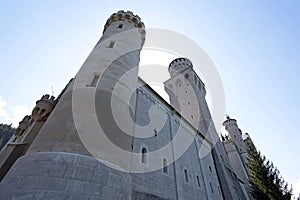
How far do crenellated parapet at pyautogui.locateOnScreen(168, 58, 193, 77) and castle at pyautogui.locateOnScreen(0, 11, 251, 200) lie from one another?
15.9m

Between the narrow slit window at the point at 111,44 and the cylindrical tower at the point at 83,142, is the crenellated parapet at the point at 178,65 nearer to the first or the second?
the narrow slit window at the point at 111,44

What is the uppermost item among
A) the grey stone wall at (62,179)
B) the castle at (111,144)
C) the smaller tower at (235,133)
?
the smaller tower at (235,133)

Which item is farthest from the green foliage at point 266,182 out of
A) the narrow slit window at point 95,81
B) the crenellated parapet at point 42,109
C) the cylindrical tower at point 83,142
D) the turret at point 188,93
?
the crenellated parapet at point 42,109

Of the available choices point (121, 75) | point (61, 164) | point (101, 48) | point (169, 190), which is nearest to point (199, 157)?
point (169, 190)

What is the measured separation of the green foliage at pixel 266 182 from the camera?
11719 mm

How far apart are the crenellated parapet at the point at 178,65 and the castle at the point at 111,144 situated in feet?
52.2

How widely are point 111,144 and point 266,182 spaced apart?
44.7ft

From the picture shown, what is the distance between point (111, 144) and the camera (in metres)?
5.12

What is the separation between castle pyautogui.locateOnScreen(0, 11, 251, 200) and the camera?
3926 mm

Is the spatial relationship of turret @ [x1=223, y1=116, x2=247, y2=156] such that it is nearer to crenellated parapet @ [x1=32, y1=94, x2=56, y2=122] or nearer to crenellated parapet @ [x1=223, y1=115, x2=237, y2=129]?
crenellated parapet @ [x1=223, y1=115, x2=237, y2=129]

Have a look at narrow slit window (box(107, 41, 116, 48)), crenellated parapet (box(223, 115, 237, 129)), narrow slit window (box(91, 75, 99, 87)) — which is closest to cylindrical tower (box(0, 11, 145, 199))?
narrow slit window (box(91, 75, 99, 87))

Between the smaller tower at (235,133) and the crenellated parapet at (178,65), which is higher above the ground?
the crenellated parapet at (178,65)

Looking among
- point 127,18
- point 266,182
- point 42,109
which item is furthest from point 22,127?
point 266,182

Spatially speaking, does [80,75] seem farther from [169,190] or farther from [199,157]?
[199,157]
